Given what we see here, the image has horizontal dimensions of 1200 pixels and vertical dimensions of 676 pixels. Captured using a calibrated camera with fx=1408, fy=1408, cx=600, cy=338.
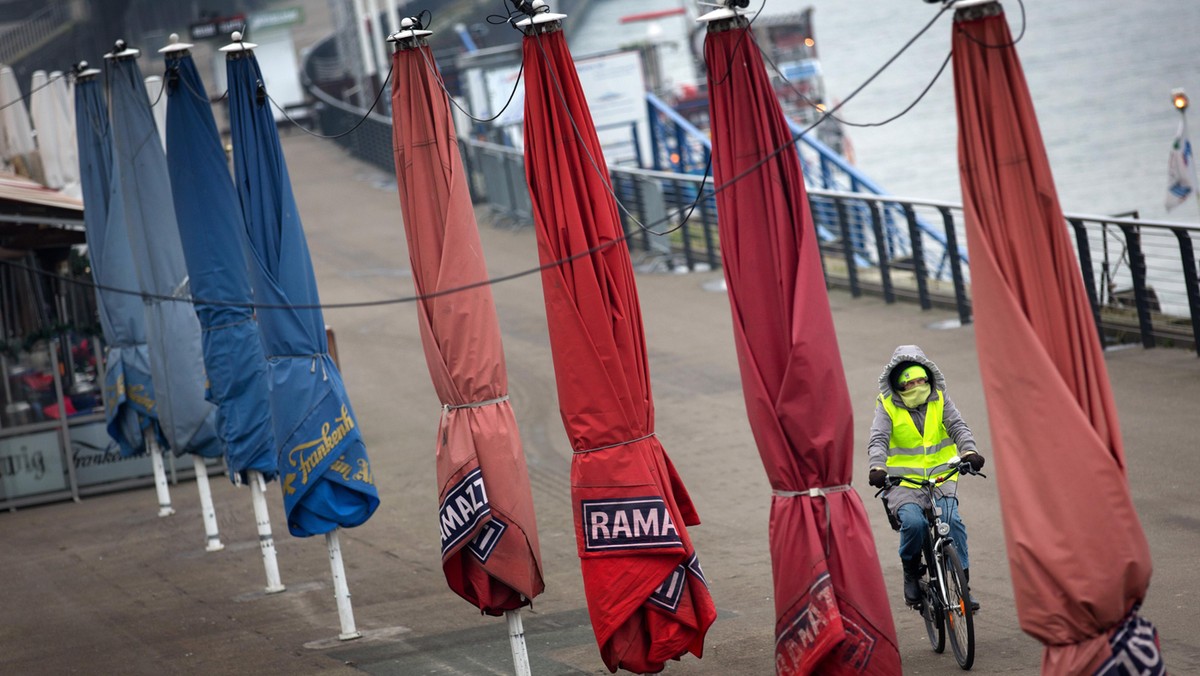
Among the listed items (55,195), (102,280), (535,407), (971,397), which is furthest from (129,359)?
(971,397)

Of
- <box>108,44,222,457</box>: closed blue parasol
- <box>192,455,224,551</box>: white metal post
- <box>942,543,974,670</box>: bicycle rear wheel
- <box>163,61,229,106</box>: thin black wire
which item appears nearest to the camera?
<box>942,543,974,670</box>: bicycle rear wheel

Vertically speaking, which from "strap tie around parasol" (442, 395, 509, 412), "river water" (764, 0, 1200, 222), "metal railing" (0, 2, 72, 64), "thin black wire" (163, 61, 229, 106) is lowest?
"river water" (764, 0, 1200, 222)

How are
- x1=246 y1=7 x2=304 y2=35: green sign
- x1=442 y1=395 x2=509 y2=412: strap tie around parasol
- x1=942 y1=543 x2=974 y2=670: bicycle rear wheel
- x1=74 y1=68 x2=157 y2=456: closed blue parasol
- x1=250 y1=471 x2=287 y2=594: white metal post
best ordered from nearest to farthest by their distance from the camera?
1. x1=942 y1=543 x2=974 y2=670: bicycle rear wheel
2. x1=442 y1=395 x2=509 y2=412: strap tie around parasol
3. x1=250 y1=471 x2=287 y2=594: white metal post
4. x1=74 y1=68 x2=157 y2=456: closed blue parasol
5. x1=246 y1=7 x2=304 y2=35: green sign

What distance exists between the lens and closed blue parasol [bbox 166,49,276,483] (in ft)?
35.4

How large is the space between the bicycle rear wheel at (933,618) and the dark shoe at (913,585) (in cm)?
4

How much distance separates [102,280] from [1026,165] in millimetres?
9948

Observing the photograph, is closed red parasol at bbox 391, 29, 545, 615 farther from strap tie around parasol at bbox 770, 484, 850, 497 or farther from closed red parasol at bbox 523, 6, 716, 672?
strap tie around parasol at bbox 770, 484, 850, 497

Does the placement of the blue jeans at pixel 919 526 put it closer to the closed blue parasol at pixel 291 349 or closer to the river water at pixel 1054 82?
the closed blue parasol at pixel 291 349

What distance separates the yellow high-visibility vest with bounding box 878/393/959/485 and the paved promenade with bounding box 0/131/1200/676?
110 cm

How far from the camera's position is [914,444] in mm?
8539

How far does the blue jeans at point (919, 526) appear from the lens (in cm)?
837

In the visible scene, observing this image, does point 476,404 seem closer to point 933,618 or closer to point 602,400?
point 602,400

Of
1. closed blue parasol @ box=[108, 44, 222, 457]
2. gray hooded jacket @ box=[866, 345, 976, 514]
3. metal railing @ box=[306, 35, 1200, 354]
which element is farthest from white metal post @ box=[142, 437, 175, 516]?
gray hooded jacket @ box=[866, 345, 976, 514]

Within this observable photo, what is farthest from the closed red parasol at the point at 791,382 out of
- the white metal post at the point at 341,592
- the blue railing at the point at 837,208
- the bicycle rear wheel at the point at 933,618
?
the blue railing at the point at 837,208
